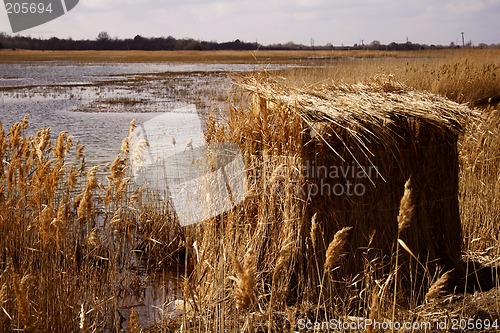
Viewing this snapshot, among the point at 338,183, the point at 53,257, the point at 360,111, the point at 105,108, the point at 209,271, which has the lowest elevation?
the point at 209,271

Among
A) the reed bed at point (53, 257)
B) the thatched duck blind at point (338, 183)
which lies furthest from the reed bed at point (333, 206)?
the reed bed at point (53, 257)

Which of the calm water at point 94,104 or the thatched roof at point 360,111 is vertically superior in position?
the thatched roof at point 360,111

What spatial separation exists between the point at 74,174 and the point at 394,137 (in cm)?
221

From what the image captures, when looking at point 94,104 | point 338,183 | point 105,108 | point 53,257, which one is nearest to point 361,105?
point 338,183

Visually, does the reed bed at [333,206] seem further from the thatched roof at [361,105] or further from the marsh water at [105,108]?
the marsh water at [105,108]

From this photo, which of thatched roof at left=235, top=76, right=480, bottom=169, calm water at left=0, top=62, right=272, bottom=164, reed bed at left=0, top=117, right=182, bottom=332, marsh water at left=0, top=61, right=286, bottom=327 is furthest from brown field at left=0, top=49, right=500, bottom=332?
calm water at left=0, top=62, right=272, bottom=164

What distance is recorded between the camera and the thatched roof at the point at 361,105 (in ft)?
12.9

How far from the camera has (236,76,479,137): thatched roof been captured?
3.93 metres

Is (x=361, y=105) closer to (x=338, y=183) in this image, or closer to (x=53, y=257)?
(x=338, y=183)

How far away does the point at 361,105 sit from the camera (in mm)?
4109

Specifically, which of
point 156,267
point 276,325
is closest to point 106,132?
point 156,267

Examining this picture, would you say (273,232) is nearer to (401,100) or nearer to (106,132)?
(401,100)

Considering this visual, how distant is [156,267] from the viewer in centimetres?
549

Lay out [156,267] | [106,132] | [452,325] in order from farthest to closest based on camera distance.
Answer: [106,132], [156,267], [452,325]
